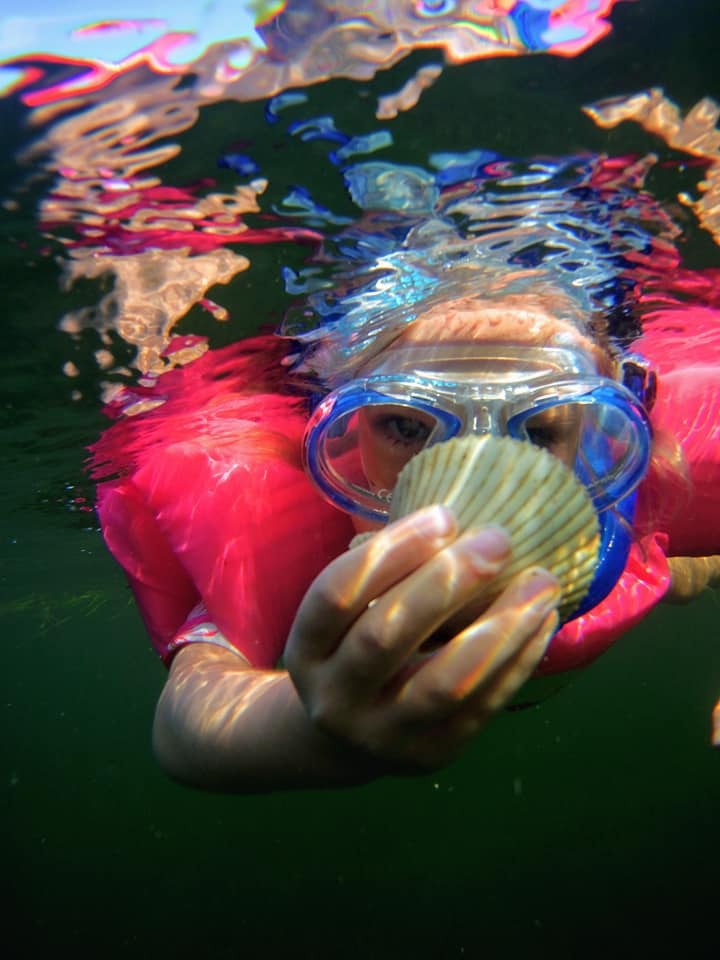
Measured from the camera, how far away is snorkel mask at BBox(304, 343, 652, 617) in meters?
3.23

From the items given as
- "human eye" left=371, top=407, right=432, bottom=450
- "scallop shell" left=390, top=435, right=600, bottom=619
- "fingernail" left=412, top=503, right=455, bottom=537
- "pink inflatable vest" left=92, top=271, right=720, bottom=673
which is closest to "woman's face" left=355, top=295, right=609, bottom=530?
"human eye" left=371, top=407, right=432, bottom=450

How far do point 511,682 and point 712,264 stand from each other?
20.6 feet

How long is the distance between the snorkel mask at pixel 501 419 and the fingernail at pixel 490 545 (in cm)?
169

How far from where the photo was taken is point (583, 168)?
4375 mm

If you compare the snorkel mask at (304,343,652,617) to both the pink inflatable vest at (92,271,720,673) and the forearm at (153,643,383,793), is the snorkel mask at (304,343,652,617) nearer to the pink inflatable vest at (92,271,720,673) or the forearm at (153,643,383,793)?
the pink inflatable vest at (92,271,720,673)

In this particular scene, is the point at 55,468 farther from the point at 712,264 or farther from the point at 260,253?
the point at 712,264

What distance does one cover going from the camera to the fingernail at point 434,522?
58.5 inches

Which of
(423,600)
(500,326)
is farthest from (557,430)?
(423,600)

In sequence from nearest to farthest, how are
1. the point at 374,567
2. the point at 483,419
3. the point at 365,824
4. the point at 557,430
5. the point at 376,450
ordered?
the point at 374,567 → the point at 483,419 → the point at 557,430 → the point at 376,450 → the point at 365,824

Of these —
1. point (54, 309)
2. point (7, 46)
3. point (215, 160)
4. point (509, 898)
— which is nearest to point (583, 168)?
point (215, 160)

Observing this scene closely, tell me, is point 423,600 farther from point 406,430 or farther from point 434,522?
point 406,430

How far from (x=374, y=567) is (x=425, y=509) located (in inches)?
8.6

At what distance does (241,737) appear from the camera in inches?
99.7

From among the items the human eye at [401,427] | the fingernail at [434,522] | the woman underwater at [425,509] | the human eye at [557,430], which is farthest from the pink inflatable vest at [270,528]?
the fingernail at [434,522]
